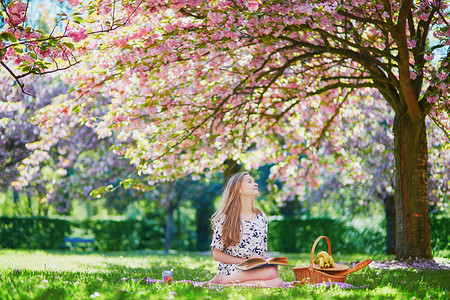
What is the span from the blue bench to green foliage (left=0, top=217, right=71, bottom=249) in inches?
10.3

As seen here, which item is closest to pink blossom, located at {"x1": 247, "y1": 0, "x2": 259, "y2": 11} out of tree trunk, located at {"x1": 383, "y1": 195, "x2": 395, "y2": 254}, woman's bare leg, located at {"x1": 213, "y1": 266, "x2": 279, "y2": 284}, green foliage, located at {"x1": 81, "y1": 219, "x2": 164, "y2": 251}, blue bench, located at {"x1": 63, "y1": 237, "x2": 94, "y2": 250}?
woman's bare leg, located at {"x1": 213, "y1": 266, "x2": 279, "y2": 284}

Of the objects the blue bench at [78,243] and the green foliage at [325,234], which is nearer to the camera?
the green foliage at [325,234]

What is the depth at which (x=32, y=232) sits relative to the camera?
721 inches

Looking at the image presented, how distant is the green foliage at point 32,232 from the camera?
58.3 feet

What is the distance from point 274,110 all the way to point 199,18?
13.6 ft

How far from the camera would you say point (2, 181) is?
51.8 feet

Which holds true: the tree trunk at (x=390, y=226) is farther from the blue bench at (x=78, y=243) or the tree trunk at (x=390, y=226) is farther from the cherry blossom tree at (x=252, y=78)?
the blue bench at (x=78, y=243)

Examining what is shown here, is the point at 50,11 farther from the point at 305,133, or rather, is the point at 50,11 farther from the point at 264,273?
the point at 264,273

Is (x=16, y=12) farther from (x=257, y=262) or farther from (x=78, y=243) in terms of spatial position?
(x=78, y=243)

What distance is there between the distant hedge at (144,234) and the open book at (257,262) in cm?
1151

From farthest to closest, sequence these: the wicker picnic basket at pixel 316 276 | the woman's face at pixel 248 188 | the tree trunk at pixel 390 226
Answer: the tree trunk at pixel 390 226 < the woman's face at pixel 248 188 < the wicker picnic basket at pixel 316 276

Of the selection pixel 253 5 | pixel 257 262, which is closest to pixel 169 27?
pixel 253 5

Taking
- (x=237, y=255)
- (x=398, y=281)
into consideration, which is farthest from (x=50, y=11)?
(x=398, y=281)

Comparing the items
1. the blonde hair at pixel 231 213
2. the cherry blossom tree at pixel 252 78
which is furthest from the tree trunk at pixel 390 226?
the blonde hair at pixel 231 213
